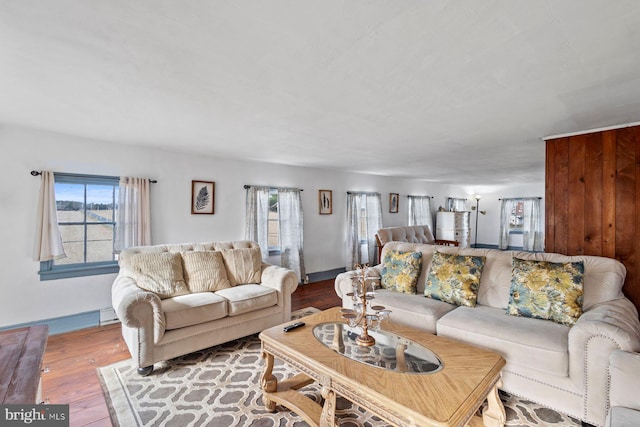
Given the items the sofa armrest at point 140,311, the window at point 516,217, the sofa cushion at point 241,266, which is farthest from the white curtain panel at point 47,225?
the window at point 516,217

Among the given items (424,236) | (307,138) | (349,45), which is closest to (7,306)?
(307,138)

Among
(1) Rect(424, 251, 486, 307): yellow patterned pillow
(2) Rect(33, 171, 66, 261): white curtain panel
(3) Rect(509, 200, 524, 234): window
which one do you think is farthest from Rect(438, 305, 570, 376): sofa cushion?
(3) Rect(509, 200, 524, 234): window

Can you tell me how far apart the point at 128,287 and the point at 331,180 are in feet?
13.5

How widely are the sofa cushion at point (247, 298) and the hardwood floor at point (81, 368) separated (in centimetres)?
102

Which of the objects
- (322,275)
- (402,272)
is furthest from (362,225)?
(402,272)

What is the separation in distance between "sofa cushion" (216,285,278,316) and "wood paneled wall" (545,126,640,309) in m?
3.14

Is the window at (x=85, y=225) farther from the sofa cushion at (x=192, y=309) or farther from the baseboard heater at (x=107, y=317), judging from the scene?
the sofa cushion at (x=192, y=309)

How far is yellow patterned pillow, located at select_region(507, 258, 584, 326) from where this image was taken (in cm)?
214

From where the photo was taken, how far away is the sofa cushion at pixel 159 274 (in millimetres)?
2756

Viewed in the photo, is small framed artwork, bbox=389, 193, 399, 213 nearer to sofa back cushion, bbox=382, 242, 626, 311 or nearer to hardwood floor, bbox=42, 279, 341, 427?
sofa back cushion, bbox=382, 242, 626, 311

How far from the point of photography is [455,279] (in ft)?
8.88

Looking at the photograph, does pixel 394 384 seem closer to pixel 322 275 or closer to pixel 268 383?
pixel 268 383

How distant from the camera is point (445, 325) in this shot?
7.54 ft

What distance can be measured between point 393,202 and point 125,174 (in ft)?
18.4
